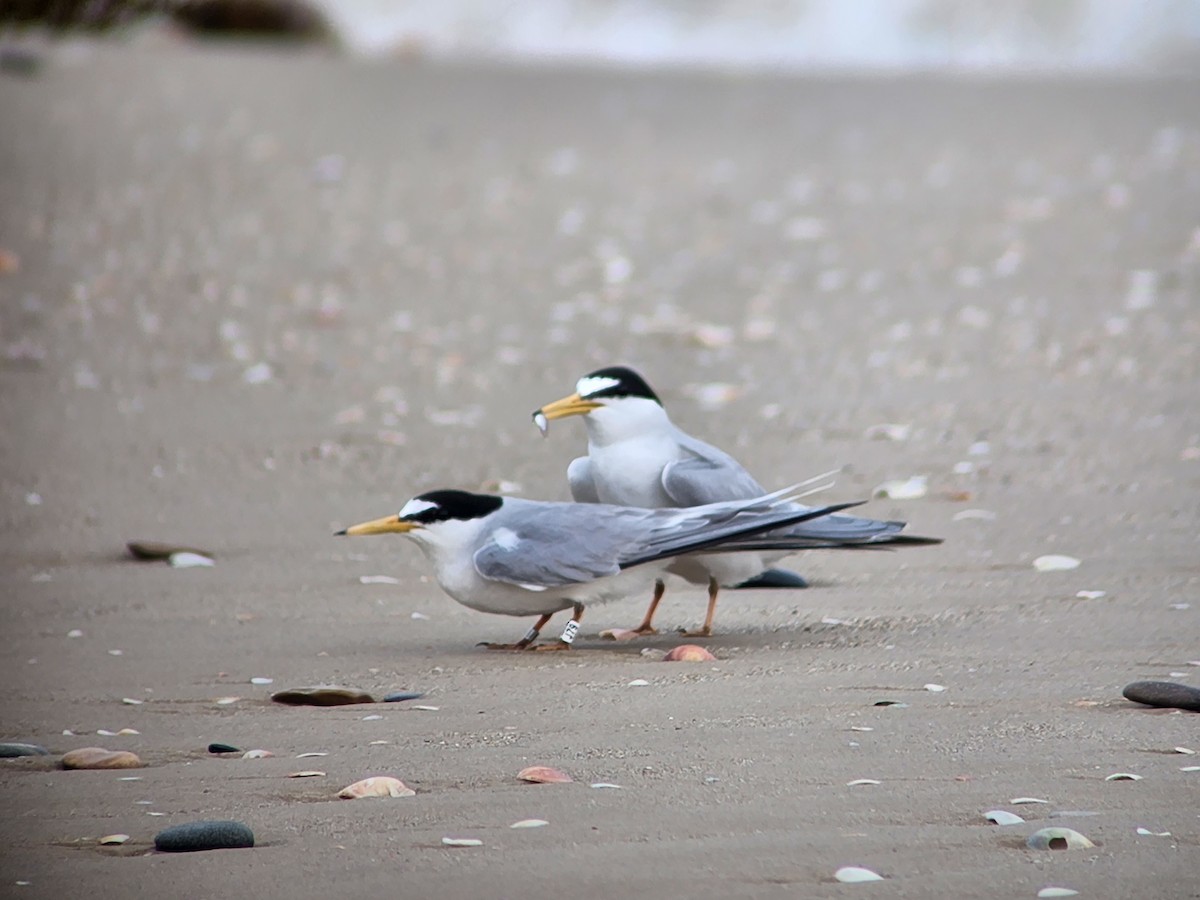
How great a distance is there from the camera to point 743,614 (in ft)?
16.0

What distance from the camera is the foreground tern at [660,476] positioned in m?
4.57

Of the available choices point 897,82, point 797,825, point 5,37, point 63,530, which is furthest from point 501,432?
point 897,82

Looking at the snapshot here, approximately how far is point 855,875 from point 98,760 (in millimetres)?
1499

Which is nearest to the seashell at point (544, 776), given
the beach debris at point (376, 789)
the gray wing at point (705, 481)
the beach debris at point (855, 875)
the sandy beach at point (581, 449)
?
the sandy beach at point (581, 449)

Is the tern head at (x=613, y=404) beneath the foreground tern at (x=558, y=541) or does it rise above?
above

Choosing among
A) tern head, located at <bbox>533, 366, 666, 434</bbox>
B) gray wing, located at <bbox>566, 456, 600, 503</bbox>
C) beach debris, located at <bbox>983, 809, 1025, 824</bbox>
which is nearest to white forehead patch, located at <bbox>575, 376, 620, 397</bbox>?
tern head, located at <bbox>533, 366, 666, 434</bbox>

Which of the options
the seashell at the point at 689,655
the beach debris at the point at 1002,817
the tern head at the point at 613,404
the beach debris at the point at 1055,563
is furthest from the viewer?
the beach debris at the point at 1055,563

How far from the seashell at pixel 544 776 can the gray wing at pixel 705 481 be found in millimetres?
1479

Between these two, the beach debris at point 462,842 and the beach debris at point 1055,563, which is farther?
the beach debris at point 1055,563

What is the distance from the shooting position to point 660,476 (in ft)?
15.5

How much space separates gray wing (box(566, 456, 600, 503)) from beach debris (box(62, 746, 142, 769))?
5.72ft

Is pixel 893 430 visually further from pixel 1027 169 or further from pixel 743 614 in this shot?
pixel 1027 169

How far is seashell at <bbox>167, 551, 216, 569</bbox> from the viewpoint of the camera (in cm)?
528

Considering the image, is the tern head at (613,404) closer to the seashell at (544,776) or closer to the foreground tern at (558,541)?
the foreground tern at (558,541)
